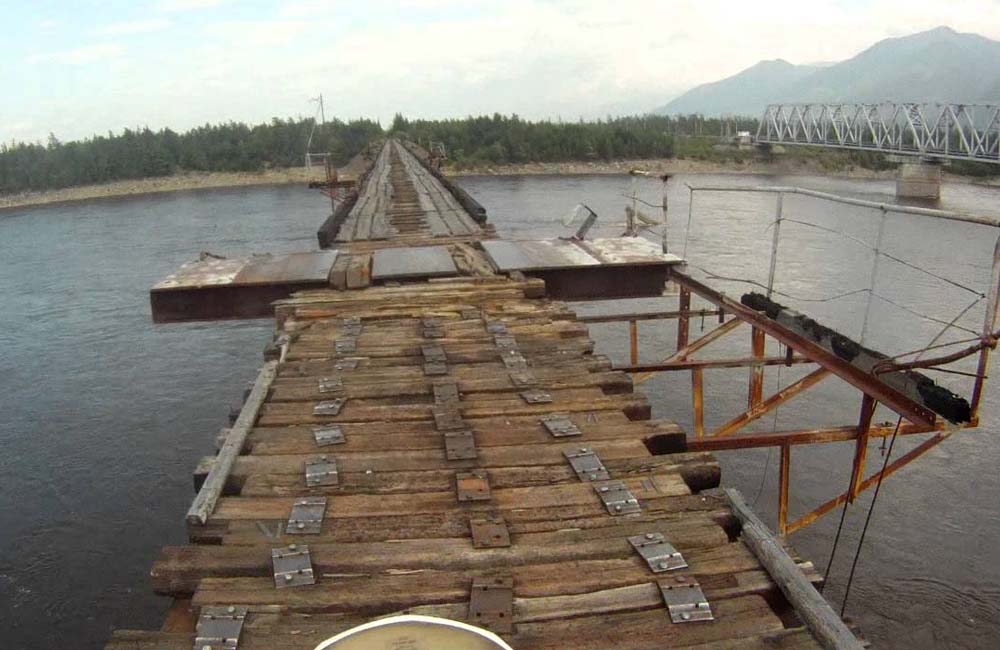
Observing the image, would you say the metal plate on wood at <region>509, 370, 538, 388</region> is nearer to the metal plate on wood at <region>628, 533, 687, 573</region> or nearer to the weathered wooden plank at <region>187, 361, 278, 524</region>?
the weathered wooden plank at <region>187, 361, 278, 524</region>

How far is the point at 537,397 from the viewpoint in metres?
5.77

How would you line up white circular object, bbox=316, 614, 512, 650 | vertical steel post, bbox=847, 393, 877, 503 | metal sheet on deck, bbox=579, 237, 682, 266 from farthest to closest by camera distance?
metal sheet on deck, bbox=579, 237, 682, 266 < vertical steel post, bbox=847, 393, 877, 503 < white circular object, bbox=316, 614, 512, 650

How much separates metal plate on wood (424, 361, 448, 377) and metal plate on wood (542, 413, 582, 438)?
4.07 ft

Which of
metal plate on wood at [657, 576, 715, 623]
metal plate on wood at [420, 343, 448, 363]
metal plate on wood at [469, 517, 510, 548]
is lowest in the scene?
metal plate on wood at [657, 576, 715, 623]

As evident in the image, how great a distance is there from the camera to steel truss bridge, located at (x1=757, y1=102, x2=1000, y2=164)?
4922 centimetres

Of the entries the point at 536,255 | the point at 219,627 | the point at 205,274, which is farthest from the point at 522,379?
the point at 205,274

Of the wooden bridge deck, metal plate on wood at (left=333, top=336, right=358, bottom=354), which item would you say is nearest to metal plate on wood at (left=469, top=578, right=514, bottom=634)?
the wooden bridge deck

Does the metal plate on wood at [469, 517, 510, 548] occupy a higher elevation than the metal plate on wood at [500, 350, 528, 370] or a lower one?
lower

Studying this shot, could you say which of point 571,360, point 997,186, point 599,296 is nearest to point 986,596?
point 599,296

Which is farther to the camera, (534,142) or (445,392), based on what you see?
(534,142)

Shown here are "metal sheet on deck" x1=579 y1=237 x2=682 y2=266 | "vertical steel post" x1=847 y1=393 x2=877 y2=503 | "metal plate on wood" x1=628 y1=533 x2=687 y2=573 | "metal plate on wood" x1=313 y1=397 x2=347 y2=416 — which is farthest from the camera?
"metal sheet on deck" x1=579 y1=237 x2=682 y2=266

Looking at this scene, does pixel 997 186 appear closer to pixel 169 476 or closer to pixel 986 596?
pixel 986 596

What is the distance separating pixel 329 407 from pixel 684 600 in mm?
3114

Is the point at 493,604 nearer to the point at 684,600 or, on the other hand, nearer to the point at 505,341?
the point at 684,600
